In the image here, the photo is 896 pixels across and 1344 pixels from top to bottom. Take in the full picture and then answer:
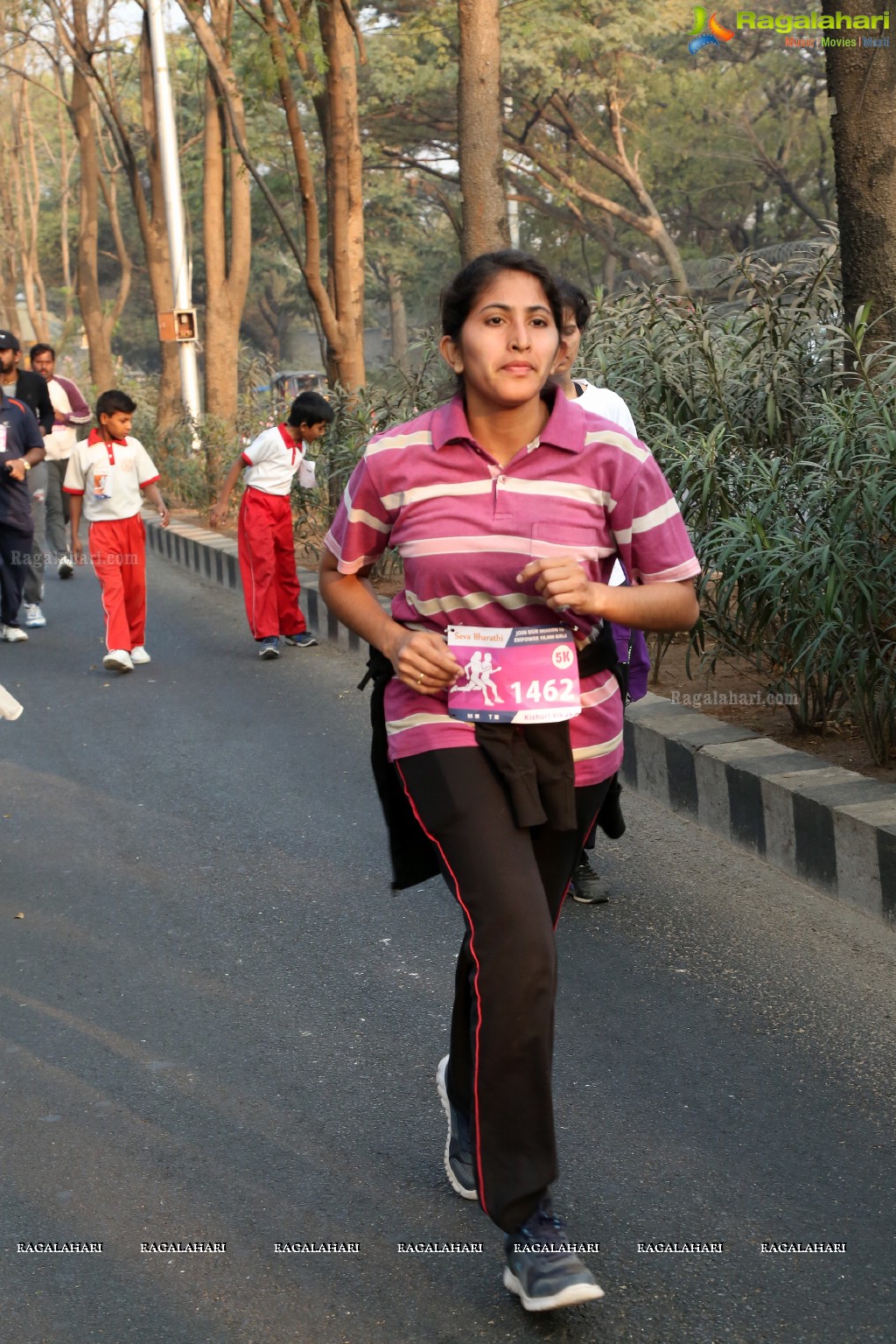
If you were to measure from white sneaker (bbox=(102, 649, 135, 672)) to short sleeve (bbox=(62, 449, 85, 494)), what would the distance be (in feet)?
3.57

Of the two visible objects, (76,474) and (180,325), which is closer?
(76,474)

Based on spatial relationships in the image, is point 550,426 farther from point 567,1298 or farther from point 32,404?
point 32,404

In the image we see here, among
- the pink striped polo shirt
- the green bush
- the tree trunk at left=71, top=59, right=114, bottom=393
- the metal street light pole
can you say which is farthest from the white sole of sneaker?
the tree trunk at left=71, top=59, right=114, bottom=393

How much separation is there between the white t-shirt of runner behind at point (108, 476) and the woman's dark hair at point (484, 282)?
7.96 m

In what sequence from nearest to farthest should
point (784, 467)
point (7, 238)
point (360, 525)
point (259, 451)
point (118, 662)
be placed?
point (360, 525) → point (784, 467) → point (118, 662) → point (259, 451) → point (7, 238)

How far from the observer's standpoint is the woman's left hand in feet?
9.18

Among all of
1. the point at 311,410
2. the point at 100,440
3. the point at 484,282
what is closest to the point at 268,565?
the point at 311,410

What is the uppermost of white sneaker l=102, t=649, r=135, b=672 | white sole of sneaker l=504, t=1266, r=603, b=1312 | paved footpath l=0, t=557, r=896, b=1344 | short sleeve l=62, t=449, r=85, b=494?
short sleeve l=62, t=449, r=85, b=494

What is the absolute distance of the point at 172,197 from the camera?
23.7 meters

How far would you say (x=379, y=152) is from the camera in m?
37.2

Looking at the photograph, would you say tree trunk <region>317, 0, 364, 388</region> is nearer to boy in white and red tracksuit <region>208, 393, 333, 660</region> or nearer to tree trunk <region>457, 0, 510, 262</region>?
tree trunk <region>457, 0, 510, 262</region>

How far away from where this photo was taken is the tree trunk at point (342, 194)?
15055mm

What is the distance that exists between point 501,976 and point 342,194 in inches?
511

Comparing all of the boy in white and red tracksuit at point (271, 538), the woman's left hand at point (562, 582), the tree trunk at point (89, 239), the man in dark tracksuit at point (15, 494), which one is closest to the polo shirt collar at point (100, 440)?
the boy in white and red tracksuit at point (271, 538)
